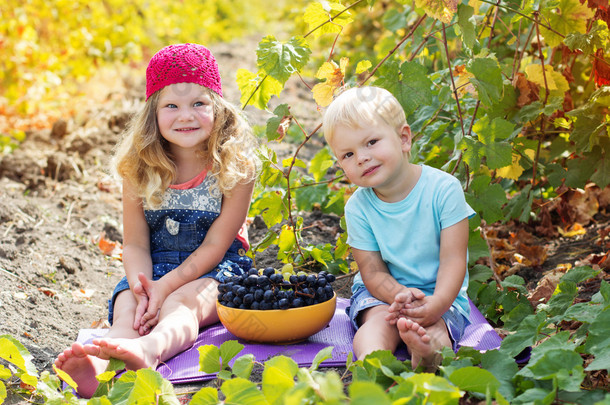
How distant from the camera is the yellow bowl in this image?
2.06m

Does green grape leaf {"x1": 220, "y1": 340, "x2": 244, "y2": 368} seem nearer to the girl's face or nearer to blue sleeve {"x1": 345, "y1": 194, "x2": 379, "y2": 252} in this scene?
blue sleeve {"x1": 345, "y1": 194, "x2": 379, "y2": 252}

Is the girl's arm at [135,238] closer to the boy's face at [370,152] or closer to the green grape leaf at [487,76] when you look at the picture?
the boy's face at [370,152]

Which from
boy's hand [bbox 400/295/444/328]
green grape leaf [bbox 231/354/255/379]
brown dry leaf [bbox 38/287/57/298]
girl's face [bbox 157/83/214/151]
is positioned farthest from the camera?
brown dry leaf [bbox 38/287/57/298]

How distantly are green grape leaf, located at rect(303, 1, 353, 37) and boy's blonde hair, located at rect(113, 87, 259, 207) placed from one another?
1.74ft

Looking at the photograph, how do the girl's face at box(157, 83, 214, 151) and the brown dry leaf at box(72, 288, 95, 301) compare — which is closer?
the girl's face at box(157, 83, 214, 151)

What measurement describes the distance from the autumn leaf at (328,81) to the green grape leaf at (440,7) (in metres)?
0.37

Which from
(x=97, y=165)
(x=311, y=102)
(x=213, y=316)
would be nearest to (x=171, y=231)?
(x=213, y=316)

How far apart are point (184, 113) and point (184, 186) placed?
31cm

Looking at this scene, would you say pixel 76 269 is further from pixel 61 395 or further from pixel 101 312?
pixel 61 395

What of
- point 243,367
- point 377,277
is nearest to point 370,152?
point 377,277

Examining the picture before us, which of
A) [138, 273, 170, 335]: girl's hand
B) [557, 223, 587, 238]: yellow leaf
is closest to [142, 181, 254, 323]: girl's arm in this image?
[138, 273, 170, 335]: girl's hand

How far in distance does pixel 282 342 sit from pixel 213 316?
0.38 m

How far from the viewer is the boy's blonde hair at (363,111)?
202 centimetres

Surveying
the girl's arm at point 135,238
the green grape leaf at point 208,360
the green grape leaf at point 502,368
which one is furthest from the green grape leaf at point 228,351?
the girl's arm at point 135,238
